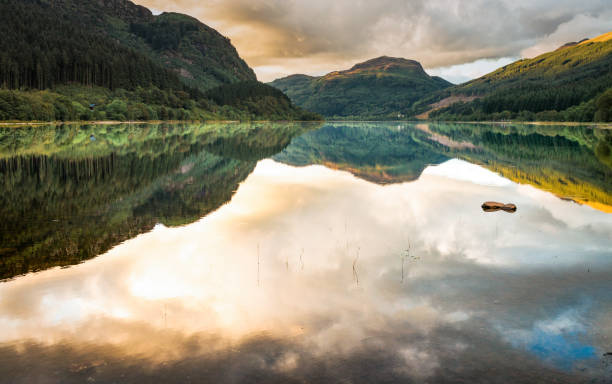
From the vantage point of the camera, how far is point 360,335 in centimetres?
783

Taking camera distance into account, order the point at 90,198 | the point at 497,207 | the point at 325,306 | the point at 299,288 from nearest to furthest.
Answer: the point at 325,306 → the point at 299,288 → the point at 497,207 → the point at 90,198

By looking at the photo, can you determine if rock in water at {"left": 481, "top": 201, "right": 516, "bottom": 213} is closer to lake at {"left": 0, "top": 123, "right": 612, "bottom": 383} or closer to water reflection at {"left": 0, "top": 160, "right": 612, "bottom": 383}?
lake at {"left": 0, "top": 123, "right": 612, "bottom": 383}

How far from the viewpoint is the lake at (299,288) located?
276 inches

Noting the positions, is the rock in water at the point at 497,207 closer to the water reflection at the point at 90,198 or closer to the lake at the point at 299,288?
the lake at the point at 299,288

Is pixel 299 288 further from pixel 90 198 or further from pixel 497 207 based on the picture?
pixel 90 198

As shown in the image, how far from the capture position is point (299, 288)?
10078 mm

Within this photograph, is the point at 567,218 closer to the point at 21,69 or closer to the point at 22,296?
the point at 22,296

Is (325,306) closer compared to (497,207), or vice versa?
(325,306)

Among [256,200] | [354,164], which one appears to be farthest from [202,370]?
[354,164]

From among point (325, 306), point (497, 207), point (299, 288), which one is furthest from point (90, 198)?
point (497, 207)

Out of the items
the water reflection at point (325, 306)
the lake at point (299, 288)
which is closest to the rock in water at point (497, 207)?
the lake at point (299, 288)

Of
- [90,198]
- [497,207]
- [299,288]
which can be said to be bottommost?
[299,288]

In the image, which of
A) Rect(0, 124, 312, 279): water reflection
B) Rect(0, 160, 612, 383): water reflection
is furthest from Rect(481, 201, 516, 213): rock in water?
Rect(0, 124, 312, 279): water reflection

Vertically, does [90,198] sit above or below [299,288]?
above
